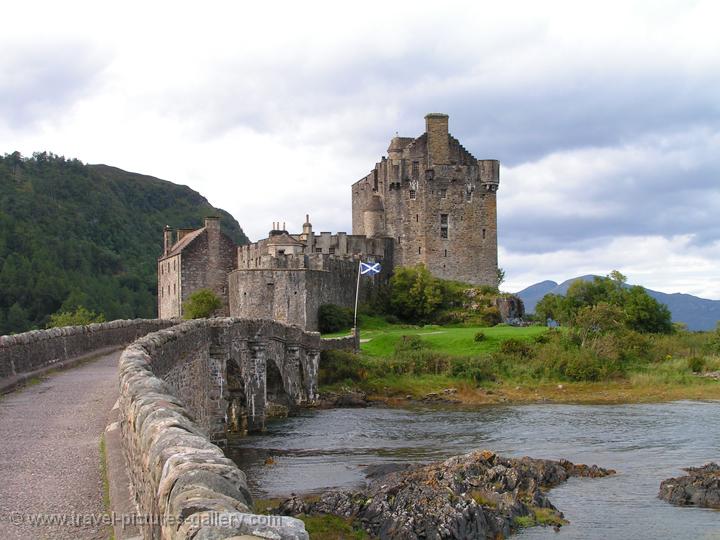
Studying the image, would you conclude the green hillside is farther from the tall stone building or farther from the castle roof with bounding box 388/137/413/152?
the castle roof with bounding box 388/137/413/152

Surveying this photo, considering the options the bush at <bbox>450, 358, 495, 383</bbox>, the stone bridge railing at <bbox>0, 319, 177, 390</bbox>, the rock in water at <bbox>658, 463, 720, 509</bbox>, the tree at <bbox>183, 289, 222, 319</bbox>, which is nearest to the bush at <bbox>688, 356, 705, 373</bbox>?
the bush at <bbox>450, 358, 495, 383</bbox>

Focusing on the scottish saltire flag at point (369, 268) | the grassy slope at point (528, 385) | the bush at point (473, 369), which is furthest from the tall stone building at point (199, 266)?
the bush at point (473, 369)

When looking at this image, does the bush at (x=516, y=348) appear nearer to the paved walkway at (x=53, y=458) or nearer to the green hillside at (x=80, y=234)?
the paved walkway at (x=53, y=458)

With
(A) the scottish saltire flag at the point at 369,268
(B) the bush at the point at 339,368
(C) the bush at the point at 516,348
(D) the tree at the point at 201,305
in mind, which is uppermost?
(A) the scottish saltire flag at the point at 369,268

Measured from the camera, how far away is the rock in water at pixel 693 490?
22.3 meters

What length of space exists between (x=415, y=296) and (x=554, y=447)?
105 ft

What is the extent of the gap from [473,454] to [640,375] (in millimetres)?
25251

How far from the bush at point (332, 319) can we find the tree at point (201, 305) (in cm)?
649

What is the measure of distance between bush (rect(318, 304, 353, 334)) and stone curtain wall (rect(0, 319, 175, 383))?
90.0 feet

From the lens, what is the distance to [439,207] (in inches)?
2771

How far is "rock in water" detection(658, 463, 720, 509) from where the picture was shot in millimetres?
22312

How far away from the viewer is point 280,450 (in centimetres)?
3033

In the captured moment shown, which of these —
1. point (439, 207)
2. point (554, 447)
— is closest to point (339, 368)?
point (554, 447)

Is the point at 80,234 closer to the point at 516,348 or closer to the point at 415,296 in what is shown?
the point at 415,296
